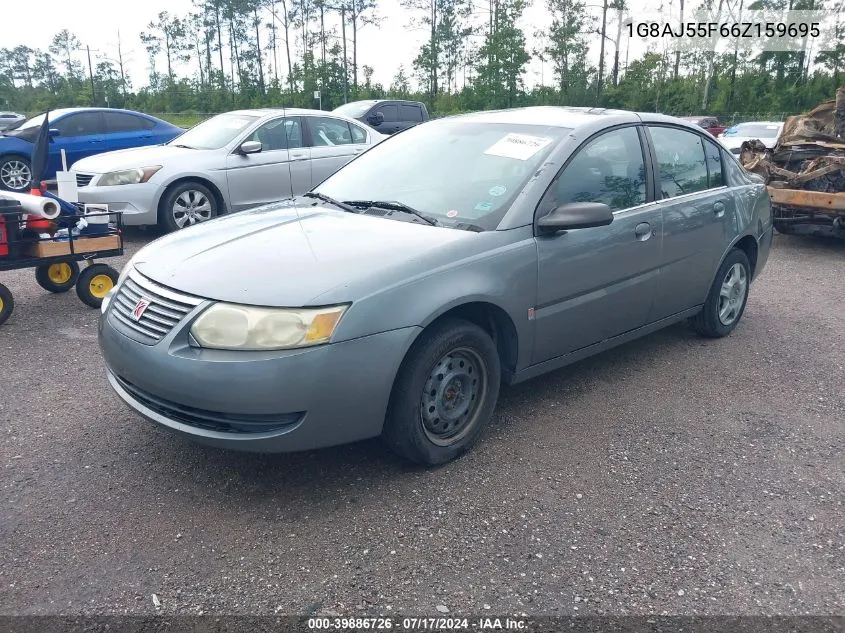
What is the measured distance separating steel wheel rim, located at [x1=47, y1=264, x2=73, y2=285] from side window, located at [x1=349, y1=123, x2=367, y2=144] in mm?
4574

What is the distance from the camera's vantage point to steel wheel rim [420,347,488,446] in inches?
130

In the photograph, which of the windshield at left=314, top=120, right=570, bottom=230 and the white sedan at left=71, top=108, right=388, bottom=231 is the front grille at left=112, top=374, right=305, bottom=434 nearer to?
the windshield at left=314, top=120, right=570, bottom=230

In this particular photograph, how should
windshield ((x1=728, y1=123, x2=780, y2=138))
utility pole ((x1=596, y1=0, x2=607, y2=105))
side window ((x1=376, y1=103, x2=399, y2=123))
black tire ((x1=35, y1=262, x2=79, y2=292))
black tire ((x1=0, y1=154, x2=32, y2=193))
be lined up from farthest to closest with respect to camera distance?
utility pole ((x1=596, y1=0, x2=607, y2=105)) < windshield ((x1=728, y1=123, x2=780, y2=138)) < side window ((x1=376, y1=103, x2=399, y2=123)) < black tire ((x1=0, y1=154, x2=32, y2=193)) < black tire ((x1=35, y1=262, x2=79, y2=292))

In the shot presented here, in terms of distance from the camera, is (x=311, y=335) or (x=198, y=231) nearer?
(x=311, y=335)

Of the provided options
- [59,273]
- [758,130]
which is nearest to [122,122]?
[59,273]

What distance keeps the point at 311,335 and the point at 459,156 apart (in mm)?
1698

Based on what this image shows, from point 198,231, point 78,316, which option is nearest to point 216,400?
point 198,231

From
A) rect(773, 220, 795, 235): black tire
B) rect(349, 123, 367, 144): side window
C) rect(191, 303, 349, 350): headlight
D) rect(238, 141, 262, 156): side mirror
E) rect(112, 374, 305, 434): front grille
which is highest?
rect(349, 123, 367, 144): side window

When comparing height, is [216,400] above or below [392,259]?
below

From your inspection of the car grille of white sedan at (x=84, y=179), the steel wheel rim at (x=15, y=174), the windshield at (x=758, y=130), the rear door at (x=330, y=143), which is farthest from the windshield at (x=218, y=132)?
the windshield at (x=758, y=130)

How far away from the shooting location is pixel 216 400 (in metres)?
2.86

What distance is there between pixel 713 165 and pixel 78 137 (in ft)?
34.1

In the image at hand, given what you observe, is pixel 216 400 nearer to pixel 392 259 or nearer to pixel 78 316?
pixel 392 259

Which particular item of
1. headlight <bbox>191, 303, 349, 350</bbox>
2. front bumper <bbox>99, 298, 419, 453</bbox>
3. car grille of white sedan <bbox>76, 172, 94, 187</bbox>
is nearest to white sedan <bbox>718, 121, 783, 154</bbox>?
car grille of white sedan <bbox>76, 172, 94, 187</bbox>
